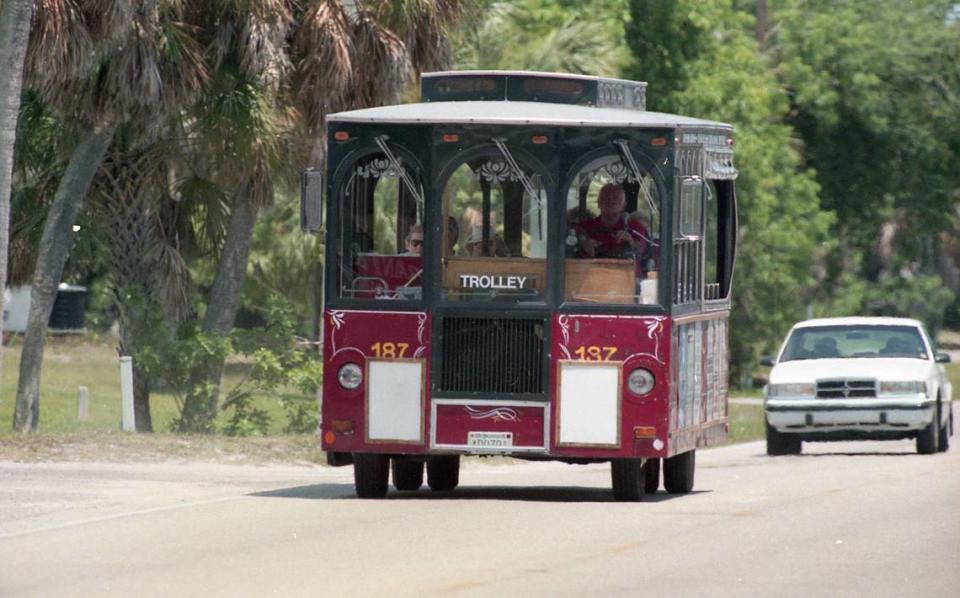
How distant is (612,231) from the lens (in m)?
15.8

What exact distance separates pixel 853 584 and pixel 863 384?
12186 mm

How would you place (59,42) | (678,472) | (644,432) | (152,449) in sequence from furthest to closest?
(59,42)
(152,449)
(678,472)
(644,432)

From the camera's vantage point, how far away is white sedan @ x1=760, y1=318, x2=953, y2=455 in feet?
74.8

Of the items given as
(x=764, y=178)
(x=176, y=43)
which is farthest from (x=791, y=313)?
(x=176, y=43)

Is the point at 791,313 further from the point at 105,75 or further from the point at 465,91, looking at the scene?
the point at 465,91

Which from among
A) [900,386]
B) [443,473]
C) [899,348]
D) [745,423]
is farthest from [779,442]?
[745,423]

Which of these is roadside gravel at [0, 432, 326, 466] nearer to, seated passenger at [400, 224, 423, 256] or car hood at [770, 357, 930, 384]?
seated passenger at [400, 224, 423, 256]

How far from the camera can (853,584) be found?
11102 mm

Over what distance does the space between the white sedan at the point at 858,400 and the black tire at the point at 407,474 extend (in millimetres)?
6936

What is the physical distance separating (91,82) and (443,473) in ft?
22.6

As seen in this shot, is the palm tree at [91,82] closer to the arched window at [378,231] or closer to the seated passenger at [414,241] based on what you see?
the arched window at [378,231]

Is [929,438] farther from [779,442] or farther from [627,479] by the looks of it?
[627,479]

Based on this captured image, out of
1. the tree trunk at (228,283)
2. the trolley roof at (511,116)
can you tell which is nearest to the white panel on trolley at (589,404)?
the trolley roof at (511,116)

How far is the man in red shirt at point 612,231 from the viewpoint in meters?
15.7
